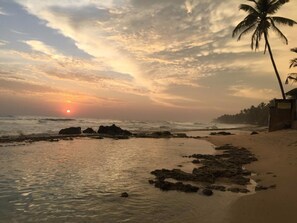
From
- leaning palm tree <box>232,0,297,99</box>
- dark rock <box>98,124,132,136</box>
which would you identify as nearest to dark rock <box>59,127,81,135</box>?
dark rock <box>98,124,132,136</box>

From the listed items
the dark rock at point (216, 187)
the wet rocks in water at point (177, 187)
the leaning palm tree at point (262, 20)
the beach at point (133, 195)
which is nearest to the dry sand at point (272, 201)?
the beach at point (133, 195)

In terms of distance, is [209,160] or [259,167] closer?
[259,167]

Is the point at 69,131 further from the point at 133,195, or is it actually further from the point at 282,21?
the point at 133,195

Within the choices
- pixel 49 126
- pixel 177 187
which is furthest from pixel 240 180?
pixel 49 126

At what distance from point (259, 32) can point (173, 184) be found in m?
26.0

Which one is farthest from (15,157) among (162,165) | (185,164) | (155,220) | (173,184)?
(155,220)

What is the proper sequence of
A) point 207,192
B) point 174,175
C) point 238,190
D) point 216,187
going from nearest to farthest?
point 207,192 → point 238,190 → point 216,187 → point 174,175

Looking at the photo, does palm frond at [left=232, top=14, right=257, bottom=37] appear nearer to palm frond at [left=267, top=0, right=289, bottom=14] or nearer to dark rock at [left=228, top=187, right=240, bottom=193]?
palm frond at [left=267, top=0, right=289, bottom=14]

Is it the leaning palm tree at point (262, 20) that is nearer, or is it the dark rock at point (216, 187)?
the dark rock at point (216, 187)

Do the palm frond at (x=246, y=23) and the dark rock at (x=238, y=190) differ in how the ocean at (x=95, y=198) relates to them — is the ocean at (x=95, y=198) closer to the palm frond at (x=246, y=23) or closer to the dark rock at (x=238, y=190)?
the dark rock at (x=238, y=190)

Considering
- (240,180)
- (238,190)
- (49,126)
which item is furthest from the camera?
(49,126)

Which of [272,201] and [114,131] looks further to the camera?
[114,131]

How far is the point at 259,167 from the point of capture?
1490cm

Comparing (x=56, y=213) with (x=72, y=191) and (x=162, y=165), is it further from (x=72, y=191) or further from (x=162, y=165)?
(x=162, y=165)
